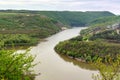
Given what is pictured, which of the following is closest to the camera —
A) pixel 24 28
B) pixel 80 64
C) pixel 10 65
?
pixel 10 65

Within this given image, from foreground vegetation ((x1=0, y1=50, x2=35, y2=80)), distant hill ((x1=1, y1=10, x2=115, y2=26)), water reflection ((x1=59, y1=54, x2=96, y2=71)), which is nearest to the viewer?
foreground vegetation ((x1=0, y1=50, x2=35, y2=80))

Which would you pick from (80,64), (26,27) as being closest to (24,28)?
(26,27)

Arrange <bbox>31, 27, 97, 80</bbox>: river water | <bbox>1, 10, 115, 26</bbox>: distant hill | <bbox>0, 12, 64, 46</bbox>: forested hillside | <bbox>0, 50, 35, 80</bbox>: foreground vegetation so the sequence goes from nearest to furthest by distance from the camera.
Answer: <bbox>0, 50, 35, 80</bbox>: foreground vegetation
<bbox>31, 27, 97, 80</bbox>: river water
<bbox>0, 12, 64, 46</bbox>: forested hillside
<bbox>1, 10, 115, 26</bbox>: distant hill

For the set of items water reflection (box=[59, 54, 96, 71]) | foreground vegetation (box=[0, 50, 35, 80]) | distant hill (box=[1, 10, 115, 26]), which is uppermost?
foreground vegetation (box=[0, 50, 35, 80])

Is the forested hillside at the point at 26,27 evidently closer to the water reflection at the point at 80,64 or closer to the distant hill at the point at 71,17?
the water reflection at the point at 80,64

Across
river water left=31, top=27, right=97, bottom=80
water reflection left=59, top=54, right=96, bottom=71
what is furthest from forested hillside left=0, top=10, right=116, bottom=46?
water reflection left=59, top=54, right=96, bottom=71

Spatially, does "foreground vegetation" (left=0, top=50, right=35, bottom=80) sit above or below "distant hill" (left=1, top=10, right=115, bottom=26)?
above

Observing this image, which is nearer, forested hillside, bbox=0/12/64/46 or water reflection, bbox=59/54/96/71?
water reflection, bbox=59/54/96/71

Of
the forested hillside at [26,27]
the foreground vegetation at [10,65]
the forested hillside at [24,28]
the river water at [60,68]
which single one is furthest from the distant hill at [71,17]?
the foreground vegetation at [10,65]

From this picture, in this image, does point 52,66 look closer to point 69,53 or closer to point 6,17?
point 69,53

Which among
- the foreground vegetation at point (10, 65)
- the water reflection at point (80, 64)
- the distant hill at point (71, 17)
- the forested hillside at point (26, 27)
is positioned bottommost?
the distant hill at point (71, 17)

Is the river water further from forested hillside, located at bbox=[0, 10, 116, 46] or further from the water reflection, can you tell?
forested hillside, located at bbox=[0, 10, 116, 46]

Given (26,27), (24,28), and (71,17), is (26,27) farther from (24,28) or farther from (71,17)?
(71,17)
